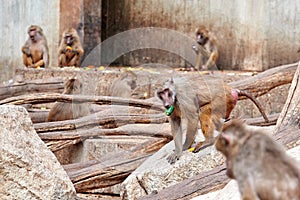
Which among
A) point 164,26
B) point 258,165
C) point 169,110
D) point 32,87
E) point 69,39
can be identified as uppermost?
point 258,165

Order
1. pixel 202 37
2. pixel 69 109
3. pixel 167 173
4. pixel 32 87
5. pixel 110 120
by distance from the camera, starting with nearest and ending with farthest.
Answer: pixel 167 173 → pixel 110 120 → pixel 69 109 → pixel 32 87 → pixel 202 37

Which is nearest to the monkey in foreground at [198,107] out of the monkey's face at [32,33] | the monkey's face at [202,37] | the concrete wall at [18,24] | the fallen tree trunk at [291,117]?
the fallen tree trunk at [291,117]

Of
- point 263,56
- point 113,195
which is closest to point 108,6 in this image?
point 263,56

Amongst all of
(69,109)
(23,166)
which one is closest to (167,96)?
(23,166)

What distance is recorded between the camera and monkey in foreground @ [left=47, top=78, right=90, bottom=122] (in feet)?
32.4

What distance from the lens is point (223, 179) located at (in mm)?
5293

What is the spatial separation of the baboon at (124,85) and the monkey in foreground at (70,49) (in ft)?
6.98

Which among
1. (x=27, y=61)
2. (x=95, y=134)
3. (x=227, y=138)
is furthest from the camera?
(x=27, y=61)

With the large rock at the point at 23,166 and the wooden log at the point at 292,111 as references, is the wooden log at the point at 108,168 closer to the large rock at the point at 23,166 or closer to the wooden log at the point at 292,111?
the large rock at the point at 23,166

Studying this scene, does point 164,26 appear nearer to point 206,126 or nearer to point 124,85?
point 124,85

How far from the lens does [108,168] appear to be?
277 inches

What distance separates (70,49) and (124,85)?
244 cm

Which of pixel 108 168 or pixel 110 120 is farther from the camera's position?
pixel 110 120

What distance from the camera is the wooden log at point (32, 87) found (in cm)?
1087
